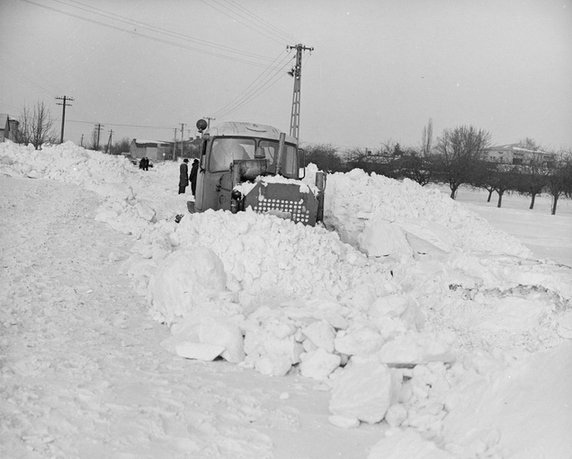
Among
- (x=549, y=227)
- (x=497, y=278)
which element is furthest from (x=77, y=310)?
(x=549, y=227)

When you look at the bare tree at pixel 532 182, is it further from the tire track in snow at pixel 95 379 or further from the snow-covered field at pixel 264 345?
the tire track in snow at pixel 95 379

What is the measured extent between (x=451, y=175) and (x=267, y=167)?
3400 centimetres

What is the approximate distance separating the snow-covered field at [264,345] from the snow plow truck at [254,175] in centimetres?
132

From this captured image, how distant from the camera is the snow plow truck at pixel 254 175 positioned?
9719 mm

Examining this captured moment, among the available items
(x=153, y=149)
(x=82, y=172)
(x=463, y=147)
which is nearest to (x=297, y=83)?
(x=82, y=172)

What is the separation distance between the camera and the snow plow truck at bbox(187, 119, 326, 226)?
972cm

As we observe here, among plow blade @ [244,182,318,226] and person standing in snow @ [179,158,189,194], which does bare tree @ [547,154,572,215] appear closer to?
person standing in snow @ [179,158,189,194]

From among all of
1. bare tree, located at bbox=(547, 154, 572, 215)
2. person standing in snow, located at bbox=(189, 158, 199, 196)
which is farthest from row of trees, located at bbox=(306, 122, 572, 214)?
person standing in snow, located at bbox=(189, 158, 199, 196)

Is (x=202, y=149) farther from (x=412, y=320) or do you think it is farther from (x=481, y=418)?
(x=481, y=418)

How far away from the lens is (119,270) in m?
8.30

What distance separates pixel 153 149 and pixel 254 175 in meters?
74.8

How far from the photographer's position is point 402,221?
13.1m

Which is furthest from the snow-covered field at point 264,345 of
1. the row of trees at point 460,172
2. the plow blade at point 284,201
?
the row of trees at point 460,172

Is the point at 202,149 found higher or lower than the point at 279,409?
higher
